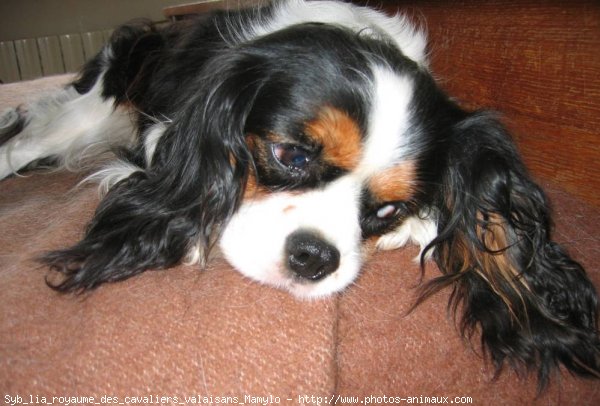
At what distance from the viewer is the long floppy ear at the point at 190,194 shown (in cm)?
126

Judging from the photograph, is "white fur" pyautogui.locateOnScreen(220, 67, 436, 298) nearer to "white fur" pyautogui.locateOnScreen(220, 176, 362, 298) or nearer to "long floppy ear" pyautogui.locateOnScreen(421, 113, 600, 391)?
"white fur" pyautogui.locateOnScreen(220, 176, 362, 298)

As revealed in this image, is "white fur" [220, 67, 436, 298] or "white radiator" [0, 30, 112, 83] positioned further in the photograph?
"white radiator" [0, 30, 112, 83]

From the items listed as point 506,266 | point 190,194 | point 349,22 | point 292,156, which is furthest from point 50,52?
point 506,266

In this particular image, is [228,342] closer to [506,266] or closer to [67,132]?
[506,266]

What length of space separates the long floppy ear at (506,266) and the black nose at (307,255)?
0.27 metres

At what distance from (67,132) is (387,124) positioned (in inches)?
52.0

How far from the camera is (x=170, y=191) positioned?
133cm

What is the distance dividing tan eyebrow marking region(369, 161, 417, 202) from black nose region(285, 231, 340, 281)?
9.1 inches

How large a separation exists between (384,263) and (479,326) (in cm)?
29

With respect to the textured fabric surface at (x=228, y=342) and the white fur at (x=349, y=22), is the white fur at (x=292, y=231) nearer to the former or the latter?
the textured fabric surface at (x=228, y=342)

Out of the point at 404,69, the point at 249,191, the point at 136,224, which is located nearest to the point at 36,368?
the point at 136,224

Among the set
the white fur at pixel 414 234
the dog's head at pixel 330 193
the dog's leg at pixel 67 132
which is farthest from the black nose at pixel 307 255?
the dog's leg at pixel 67 132

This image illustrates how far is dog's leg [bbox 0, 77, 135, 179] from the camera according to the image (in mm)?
1896

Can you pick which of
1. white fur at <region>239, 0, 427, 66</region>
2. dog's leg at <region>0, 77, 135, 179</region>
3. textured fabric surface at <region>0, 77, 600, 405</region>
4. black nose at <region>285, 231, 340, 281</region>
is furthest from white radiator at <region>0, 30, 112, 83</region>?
black nose at <region>285, 231, 340, 281</region>
